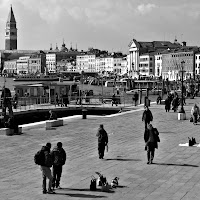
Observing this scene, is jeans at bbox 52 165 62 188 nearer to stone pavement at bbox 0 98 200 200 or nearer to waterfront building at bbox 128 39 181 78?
stone pavement at bbox 0 98 200 200

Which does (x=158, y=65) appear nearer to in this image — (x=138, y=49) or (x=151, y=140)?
(x=138, y=49)

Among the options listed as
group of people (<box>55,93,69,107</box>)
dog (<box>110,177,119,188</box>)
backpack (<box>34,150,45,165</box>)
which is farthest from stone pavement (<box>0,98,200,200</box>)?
group of people (<box>55,93,69,107</box>)

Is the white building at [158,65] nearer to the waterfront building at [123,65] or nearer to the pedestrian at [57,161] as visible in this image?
the waterfront building at [123,65]

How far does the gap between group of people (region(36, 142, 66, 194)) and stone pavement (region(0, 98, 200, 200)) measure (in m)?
0.21

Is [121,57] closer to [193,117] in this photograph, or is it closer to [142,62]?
[142,62]

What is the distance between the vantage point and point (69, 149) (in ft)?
52.4

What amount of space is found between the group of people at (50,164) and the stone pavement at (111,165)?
21cm

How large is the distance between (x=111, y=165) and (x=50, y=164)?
3063mm

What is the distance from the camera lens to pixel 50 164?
10.6 m

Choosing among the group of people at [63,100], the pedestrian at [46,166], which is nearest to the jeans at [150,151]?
the pedestrian at [46,166]

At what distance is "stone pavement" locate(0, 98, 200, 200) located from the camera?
10625mm

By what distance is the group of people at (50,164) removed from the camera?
10.6 m

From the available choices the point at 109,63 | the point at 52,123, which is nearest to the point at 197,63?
the point at 109,63

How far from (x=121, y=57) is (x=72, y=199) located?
174540 millimetres
